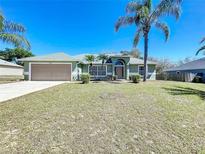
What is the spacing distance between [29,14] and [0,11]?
31.4ft

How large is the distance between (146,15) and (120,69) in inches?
423

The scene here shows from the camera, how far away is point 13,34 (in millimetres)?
11359

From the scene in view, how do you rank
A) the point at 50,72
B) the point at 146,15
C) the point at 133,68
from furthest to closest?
1. the point at 133,68
2. the point at 50,72
3. the point at 146,15

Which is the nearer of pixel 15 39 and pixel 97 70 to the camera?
pixel 15 39

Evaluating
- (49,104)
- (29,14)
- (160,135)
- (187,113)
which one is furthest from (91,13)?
(160,135)

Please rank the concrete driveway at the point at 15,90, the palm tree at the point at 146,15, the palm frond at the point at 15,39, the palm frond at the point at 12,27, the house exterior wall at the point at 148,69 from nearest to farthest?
1. the concrete driveway at the point at 15,90
2. the palm frond at the point at 15,39
3. the palm frond at the point at 12,27
4. the palm tree at the point at 146,15
5. the house exterior wall at the point at 148,69

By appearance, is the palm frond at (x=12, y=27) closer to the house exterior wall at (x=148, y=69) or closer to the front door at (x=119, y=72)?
the front door at (x=119, y=72)

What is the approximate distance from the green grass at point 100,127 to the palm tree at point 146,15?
1174 cm

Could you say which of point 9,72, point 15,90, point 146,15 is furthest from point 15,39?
point 9,72

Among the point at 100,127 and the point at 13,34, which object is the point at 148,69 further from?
the point at 100,127

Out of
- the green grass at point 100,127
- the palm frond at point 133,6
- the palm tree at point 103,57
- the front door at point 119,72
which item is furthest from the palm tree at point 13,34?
the front door at point 119,72

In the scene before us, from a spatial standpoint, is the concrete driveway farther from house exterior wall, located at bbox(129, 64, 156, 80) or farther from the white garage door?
house exterior wall, located at bbox(129, 64, 156, 80)

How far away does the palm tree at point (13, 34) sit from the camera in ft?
36.2

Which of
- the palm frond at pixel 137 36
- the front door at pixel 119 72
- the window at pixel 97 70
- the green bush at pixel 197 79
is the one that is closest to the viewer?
the palm frond at pixel 137 36
